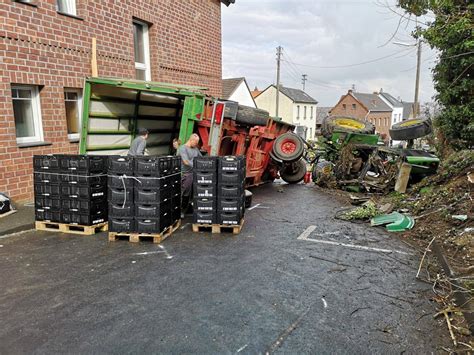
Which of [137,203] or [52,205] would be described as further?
[52,205]

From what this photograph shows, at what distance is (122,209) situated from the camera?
606cm

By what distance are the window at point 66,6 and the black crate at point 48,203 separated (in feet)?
17.8

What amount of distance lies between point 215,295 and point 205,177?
2.85m

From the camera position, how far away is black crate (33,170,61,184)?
650 centimetres

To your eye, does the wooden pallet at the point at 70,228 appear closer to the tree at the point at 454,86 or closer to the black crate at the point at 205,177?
the black crate at the point at 205,177

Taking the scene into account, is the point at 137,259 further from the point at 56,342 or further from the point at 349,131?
the point at 349,131

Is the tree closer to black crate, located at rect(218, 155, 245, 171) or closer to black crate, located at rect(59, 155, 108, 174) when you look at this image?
black crate, located at rect(218, 155, 245, 171)

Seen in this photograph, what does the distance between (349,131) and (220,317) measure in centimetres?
974

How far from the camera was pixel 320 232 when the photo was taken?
277 inches

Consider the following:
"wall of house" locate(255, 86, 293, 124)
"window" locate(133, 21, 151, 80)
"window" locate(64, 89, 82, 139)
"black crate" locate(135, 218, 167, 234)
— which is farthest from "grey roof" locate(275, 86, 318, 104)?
"black crate" locate(135, 218, 167, 234)

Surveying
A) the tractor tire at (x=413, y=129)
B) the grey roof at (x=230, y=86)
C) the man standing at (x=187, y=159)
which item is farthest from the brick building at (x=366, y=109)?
the man standing at (x=187, y=159)

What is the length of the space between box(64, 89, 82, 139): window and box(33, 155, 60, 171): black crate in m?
3.32

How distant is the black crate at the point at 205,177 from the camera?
674 cm

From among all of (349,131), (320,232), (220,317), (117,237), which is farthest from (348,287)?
(349,131)
